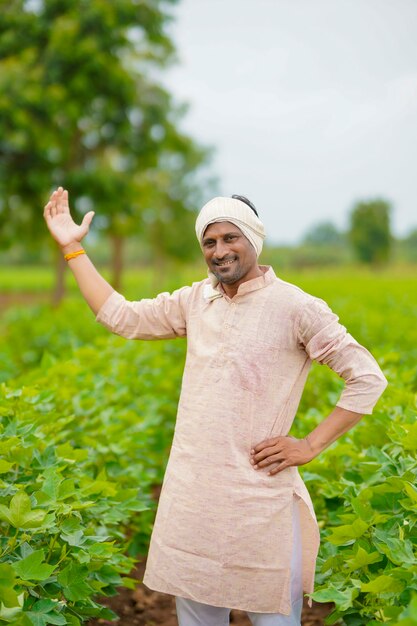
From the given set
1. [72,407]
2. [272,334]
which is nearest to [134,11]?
[72,407]

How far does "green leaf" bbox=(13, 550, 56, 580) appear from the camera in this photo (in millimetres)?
2285

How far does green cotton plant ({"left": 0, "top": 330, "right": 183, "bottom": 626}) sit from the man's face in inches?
34.2

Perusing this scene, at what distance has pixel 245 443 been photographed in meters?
2.66

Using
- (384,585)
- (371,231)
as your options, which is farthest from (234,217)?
(371,231)

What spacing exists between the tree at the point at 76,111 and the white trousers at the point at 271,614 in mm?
14801

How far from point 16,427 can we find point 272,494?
1.02 m

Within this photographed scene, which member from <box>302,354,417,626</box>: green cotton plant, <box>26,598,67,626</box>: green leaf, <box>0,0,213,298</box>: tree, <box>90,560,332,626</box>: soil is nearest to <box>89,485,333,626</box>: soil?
<box>90,560,332,626</box>: soil

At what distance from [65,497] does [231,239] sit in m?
1.03

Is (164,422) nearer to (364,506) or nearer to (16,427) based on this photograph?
(16,427)

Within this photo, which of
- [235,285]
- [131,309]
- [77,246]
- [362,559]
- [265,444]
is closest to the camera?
[362,559]

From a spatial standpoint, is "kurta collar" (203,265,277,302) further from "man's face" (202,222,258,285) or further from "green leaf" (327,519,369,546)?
"green leaf" (327,519,369,546)

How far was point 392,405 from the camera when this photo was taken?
396 cm

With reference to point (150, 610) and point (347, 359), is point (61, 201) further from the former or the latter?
point (150, 610)

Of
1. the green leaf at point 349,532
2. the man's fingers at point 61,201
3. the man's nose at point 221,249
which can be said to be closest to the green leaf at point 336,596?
the green leaf at point 349,532
